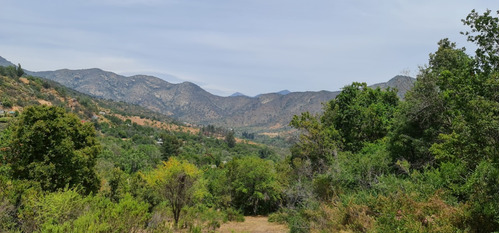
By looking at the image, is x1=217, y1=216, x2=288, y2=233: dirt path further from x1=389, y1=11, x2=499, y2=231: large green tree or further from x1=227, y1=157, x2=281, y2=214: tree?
x1=389, y1=11, x2=499, y2=231: large green tree

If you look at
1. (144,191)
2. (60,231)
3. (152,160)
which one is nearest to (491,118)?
(60,231)

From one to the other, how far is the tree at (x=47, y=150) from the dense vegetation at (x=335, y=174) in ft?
0.17

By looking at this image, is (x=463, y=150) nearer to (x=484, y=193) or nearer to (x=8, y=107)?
(x=484, y=193)

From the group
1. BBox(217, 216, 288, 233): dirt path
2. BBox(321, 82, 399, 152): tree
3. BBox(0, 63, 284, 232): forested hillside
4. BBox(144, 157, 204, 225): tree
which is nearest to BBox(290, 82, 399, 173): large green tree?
BBox(321, 82, 399, 152): tree

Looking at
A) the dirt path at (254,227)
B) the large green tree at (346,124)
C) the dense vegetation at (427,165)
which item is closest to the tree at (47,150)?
the dirt path at (254,227)

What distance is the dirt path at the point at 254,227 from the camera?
17.4 meters

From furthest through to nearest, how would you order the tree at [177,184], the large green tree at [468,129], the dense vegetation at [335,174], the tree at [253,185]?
the tree at [253,185], the tree at [177,184], the dense vegetation at [335,174], the large green tree at [468,129]

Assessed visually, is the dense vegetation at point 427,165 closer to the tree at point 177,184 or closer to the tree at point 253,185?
the tree at point 253,185

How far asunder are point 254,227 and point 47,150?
41.1ft

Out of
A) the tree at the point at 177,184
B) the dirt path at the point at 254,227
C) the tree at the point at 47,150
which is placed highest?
the tree at the point at 47,150

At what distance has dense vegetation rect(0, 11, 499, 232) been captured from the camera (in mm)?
7613

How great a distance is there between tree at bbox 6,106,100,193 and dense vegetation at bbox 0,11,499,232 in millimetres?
52

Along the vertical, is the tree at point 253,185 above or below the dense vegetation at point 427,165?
below

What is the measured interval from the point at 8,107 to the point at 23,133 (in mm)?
52961
